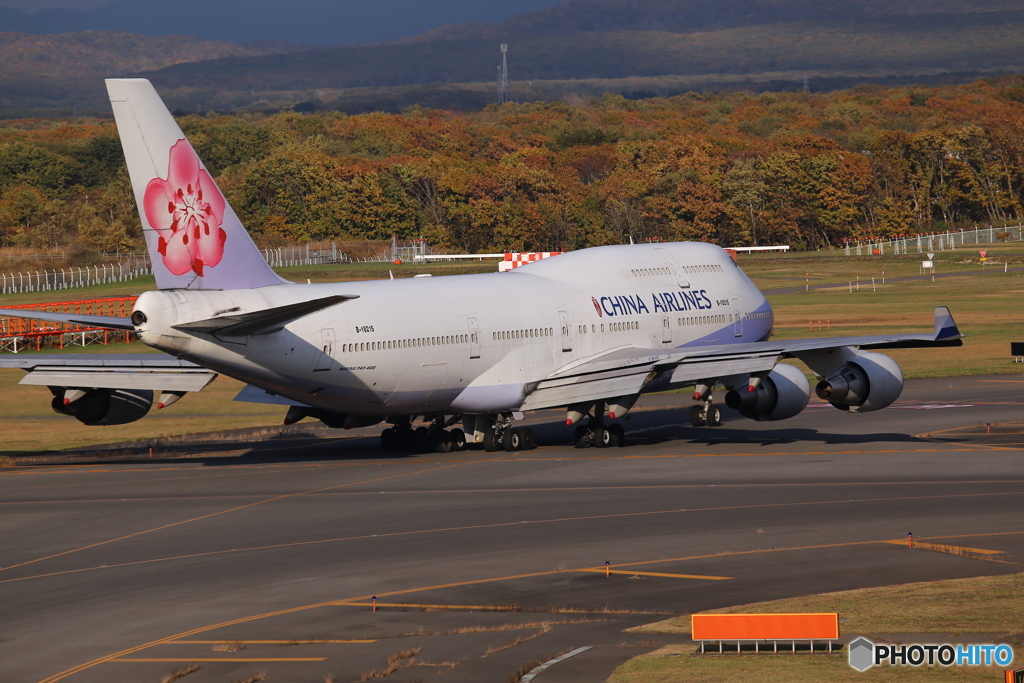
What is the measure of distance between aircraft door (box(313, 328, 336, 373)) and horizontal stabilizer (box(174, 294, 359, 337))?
5.22 feet

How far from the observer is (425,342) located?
38.5 metres

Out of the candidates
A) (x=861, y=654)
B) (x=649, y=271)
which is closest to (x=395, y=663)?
(x=861, y=654)

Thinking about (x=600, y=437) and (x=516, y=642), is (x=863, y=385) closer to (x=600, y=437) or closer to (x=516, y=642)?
(x=600, y=437)

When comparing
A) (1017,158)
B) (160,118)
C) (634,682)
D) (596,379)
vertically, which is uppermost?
(1017,158)

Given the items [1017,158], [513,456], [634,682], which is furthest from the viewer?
[1017,158]

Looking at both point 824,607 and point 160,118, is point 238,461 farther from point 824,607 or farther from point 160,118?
point 824,607

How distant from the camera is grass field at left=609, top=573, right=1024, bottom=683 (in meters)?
17.6

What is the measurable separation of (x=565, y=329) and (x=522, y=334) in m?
2.10

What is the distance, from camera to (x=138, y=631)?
2173cm

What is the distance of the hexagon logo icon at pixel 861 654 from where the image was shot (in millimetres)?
17995

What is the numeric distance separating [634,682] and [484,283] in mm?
25596

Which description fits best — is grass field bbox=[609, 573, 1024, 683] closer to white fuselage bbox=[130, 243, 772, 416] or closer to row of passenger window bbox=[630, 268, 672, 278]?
white fuselage bbox=[130, 243, 772, 416]

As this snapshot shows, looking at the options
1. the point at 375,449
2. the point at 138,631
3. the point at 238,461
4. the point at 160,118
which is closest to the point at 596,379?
the point at 375,449

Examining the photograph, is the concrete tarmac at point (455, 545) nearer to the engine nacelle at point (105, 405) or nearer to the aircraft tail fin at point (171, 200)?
the engine nacelle at point (105, 405)
